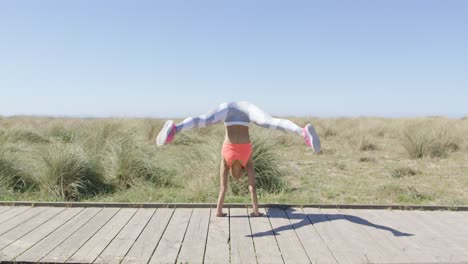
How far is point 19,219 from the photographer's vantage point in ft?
15.0

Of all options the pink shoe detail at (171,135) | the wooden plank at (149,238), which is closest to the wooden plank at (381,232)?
the wooden plank at (149,238)

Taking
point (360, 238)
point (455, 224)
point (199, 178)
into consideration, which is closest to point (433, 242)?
point (360, 238)

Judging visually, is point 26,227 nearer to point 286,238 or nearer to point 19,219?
point 19,219

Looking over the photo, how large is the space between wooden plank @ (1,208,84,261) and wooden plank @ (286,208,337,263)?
102 inches

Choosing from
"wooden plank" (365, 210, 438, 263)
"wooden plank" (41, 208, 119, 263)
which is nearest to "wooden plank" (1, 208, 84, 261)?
"wooden plank" (41, 208, 119, 263)

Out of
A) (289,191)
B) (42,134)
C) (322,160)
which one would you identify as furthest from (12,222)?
(42,134)

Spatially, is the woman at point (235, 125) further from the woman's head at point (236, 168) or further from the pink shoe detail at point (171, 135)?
the pink shoe detail at point (171, 135)

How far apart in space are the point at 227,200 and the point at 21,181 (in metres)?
3.81

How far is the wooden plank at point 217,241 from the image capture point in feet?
11.6

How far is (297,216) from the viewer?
484 centimetres

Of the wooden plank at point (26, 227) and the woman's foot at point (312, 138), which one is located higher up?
the woman's foot at point (312, 138)

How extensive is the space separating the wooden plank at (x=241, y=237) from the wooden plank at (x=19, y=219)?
234cm

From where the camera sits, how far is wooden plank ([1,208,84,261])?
3.58 metres

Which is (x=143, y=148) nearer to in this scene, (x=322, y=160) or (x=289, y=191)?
(x=289, y=191)
